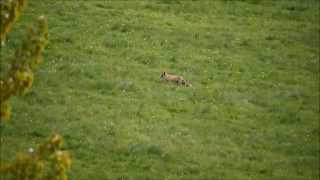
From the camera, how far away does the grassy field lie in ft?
78.5

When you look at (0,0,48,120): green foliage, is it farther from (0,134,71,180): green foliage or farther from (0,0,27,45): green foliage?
(0,134,71,180): green foliage

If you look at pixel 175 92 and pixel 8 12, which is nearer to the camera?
pixel 8 12

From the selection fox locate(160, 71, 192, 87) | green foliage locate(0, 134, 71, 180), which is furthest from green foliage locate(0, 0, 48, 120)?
fox locate(160, 71, 192, 87)

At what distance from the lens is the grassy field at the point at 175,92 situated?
23938 mm

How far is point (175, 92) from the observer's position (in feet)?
99.1

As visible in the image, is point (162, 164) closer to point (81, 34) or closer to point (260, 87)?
point (260, 87)

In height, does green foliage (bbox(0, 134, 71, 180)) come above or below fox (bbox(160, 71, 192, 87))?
above

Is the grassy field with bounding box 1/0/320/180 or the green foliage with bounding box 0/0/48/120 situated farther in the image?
the grassy field with bounding box 1/0/320/180

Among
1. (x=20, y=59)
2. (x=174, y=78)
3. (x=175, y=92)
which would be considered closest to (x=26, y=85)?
(x=20, y=59)

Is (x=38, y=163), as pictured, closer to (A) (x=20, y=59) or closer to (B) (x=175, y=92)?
(A) (x=20, y=59)

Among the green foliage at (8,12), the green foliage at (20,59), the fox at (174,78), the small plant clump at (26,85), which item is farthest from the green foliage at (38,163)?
the fox at (174,78)

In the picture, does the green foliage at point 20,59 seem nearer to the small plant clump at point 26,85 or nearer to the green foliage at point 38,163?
the small plant clump at point 26,85

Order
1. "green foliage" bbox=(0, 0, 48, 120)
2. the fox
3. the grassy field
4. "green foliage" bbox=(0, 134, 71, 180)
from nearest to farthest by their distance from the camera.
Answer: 1. "green foliage" bbox=(0, 134, 71, 180)
2. "green foliage" bbox=(0, 0, 48, 120)
3. the grassy field
4. the fox

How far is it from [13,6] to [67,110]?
16.3m
